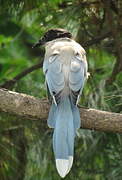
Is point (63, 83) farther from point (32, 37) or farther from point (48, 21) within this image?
point (32, 37)

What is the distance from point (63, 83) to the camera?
11.4 feet

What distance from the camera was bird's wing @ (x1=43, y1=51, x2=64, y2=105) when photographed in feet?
11.3

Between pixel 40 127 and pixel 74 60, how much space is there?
2.50ft

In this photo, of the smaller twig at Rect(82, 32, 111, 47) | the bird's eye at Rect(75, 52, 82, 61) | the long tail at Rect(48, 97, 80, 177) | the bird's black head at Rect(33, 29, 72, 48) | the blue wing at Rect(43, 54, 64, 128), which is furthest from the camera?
the smaller twig at Rect(82, 32, 111, 47)

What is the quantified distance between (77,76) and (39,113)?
0.29 metres

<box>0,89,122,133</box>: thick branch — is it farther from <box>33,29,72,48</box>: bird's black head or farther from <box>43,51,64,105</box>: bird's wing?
<box>33,29,72,48</box>: bird's black head

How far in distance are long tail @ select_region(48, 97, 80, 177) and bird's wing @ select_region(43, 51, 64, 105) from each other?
5 centimetres

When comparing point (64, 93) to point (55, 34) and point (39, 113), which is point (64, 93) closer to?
point (39, 113)

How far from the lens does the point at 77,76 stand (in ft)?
11.4

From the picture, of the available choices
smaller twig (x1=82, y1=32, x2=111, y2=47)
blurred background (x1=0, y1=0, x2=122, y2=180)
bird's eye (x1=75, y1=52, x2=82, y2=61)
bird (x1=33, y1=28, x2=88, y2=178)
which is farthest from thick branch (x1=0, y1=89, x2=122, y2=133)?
smaller twig (x1=82, y1=32, x2=111, y2=47)

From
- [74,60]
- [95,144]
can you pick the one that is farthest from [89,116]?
[95,144]

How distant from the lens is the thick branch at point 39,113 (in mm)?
3291

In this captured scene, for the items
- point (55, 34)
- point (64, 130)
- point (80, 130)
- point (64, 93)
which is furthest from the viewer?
point (80, 130)

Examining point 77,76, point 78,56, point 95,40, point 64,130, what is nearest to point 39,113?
point 64,130
